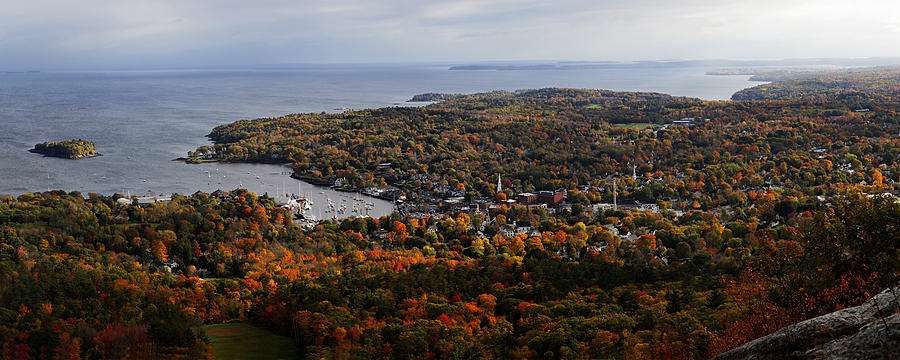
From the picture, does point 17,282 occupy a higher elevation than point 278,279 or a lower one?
higher

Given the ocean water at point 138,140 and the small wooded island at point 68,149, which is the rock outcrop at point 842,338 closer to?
the ocean water at point 138,140

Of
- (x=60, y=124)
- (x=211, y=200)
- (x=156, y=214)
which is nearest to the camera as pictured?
(x=156, y=214)

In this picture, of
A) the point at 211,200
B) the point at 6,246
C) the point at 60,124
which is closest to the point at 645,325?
the point at 6,246

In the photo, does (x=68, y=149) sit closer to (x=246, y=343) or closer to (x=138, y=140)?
(x=138, y=140)

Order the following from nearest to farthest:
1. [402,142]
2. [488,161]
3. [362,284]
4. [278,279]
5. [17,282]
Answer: [17,282] < [362,284] < [278,279] < [488,161] < [402,142]

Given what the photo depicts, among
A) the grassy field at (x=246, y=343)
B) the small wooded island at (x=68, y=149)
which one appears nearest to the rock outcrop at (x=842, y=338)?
the grassy field at (x=246, y=343)

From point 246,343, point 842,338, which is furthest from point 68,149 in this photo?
point 842,338

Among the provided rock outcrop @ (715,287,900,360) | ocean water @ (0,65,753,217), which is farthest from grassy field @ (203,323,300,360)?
ocean water @ (0,65,753,217)

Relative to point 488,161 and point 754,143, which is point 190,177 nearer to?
point 488,161
